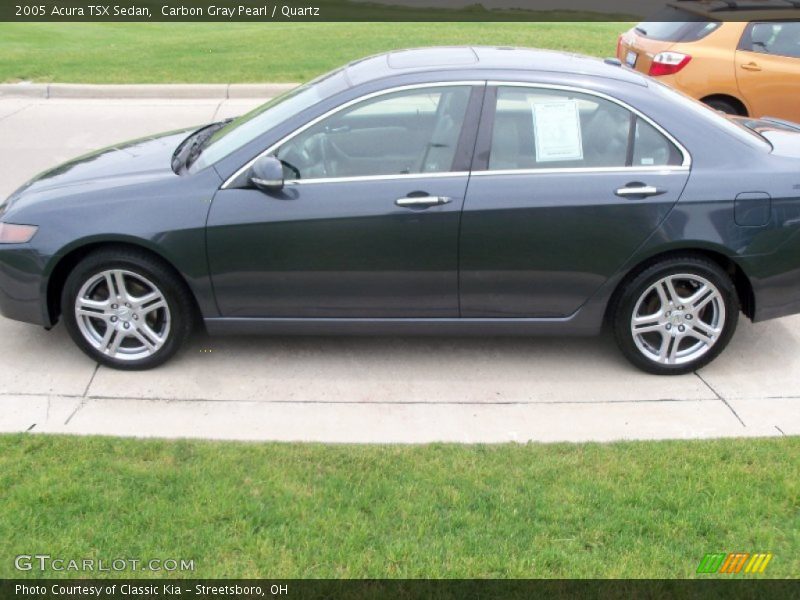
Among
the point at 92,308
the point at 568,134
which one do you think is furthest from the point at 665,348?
the point at 92,308

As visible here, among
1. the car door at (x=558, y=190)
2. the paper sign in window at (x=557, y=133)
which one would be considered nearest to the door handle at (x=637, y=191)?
the car door at (x=558, y=190)

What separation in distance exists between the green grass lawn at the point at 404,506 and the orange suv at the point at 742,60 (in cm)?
580

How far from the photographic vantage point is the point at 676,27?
31.2 ft

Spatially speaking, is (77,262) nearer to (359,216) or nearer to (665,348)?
(359,216)

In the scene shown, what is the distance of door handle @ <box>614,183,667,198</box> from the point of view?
181 inches

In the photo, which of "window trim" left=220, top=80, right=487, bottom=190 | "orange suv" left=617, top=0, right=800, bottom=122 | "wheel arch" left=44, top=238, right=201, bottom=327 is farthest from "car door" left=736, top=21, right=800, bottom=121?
"wheel arch" left=44, top=238, right=201, bottom=327

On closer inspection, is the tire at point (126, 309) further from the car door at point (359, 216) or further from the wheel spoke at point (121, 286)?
the car door at point (359, 216)

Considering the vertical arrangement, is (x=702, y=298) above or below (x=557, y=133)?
below

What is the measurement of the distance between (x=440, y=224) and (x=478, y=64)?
95 centimetres

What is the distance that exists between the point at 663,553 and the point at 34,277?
3.40 metres

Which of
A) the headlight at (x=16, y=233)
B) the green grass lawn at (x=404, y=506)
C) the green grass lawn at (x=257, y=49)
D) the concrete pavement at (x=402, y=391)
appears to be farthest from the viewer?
the green grass lawn at (x=257, y=49)

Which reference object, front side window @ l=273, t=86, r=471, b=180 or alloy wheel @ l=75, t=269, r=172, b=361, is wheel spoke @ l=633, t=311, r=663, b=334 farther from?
alloy wheel @ l=75, t=269, r=172, b=361

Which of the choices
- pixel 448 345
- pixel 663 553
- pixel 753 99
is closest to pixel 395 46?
pixel 753 99

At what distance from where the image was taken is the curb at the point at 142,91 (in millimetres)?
11578
